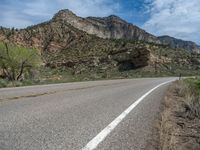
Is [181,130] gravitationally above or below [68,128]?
below

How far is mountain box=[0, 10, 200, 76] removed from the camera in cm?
6981

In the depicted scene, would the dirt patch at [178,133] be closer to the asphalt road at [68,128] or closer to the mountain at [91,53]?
the asphalt road at [68,128]

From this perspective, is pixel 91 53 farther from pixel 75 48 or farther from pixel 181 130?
pixel 181 130

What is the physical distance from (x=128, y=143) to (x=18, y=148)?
1.93 m

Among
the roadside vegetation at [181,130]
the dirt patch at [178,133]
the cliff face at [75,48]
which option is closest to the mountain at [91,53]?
the cliff face at [75,48]

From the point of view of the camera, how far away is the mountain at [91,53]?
6981 cm

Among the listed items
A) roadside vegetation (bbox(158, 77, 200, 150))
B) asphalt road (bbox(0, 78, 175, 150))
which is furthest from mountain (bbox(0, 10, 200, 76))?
Answer: asphalt road (bbox(0, 78, 175, 150))

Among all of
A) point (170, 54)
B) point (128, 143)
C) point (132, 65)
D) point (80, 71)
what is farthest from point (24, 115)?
point (170, 54)

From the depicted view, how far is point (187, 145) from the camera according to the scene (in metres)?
6.03

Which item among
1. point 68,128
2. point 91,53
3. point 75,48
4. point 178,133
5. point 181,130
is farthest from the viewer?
point 75,48

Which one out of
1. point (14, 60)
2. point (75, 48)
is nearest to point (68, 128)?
point (14, 60)

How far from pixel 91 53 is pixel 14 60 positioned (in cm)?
3983

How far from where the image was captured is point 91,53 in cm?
7700

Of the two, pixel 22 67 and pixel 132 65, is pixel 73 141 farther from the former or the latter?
pixel 132 65
